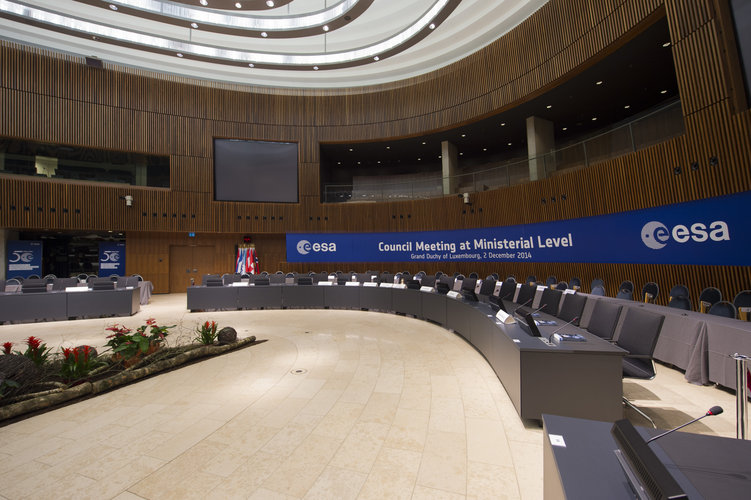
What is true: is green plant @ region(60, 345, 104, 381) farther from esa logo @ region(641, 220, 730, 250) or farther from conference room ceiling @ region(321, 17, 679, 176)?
conference room ceiling @ region(321, 17, 679, 176)

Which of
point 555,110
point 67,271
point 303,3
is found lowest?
point 67,271

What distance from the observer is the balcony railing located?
266 inches

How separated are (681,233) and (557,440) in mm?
7218

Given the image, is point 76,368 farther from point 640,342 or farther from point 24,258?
point 24,258

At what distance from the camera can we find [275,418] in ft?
10.7

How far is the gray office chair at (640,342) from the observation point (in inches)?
121

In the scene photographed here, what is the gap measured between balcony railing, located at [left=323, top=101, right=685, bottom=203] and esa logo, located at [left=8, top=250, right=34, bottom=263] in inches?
470

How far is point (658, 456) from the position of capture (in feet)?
4.26

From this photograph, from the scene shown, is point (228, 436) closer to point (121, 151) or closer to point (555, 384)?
point (555, 384)

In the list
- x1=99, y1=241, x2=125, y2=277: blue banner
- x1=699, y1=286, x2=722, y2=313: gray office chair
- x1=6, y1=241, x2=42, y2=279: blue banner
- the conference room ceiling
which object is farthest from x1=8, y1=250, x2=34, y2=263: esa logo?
x1=699, y1=286, x2=722, y2=313: gray office chair

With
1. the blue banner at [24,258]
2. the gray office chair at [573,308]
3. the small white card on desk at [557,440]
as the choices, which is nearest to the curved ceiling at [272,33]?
the blue banner at [24,258]

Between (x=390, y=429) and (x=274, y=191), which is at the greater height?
(x=274, y=191)

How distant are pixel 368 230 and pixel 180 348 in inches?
378

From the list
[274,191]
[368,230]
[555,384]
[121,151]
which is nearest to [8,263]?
[121,151]
